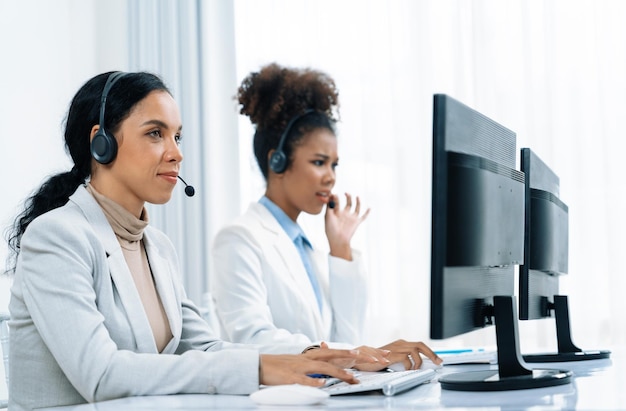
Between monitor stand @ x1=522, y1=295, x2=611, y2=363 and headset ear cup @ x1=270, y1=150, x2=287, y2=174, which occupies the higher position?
headset ear cup @ x1=270, y1=150, x2=287, y2=174

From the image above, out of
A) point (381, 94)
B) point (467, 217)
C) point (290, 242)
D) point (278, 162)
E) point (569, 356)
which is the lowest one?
point (569, 356)

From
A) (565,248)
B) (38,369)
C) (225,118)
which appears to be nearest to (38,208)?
(38,369)

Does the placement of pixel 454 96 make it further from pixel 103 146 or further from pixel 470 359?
pixel 103 146

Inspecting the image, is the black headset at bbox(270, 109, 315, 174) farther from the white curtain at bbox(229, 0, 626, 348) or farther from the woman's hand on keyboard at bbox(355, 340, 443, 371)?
the woman's hand on keyboard at bbox(355, 340, 443, 371)

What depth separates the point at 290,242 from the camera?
2.41 metres

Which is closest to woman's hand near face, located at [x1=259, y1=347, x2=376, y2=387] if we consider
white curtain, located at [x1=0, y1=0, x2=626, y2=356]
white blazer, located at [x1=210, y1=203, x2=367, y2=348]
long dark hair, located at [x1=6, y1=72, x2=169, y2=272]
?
long dark hair, located at [x1=6, y1=72, x2=169, y2=272]

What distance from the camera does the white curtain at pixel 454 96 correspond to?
10.1 feet

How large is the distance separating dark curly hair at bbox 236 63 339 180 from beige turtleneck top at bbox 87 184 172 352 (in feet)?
3.45

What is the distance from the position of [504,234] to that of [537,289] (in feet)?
1.31

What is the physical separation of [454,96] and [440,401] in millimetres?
2229

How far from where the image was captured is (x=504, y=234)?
136 centimetres

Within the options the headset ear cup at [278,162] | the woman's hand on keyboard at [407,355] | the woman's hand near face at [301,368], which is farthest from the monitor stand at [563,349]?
the headset ear cup at [278,162]

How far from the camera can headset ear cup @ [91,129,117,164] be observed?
60.3 inches

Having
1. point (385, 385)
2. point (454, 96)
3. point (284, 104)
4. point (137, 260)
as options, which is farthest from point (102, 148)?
point (454, 96)
